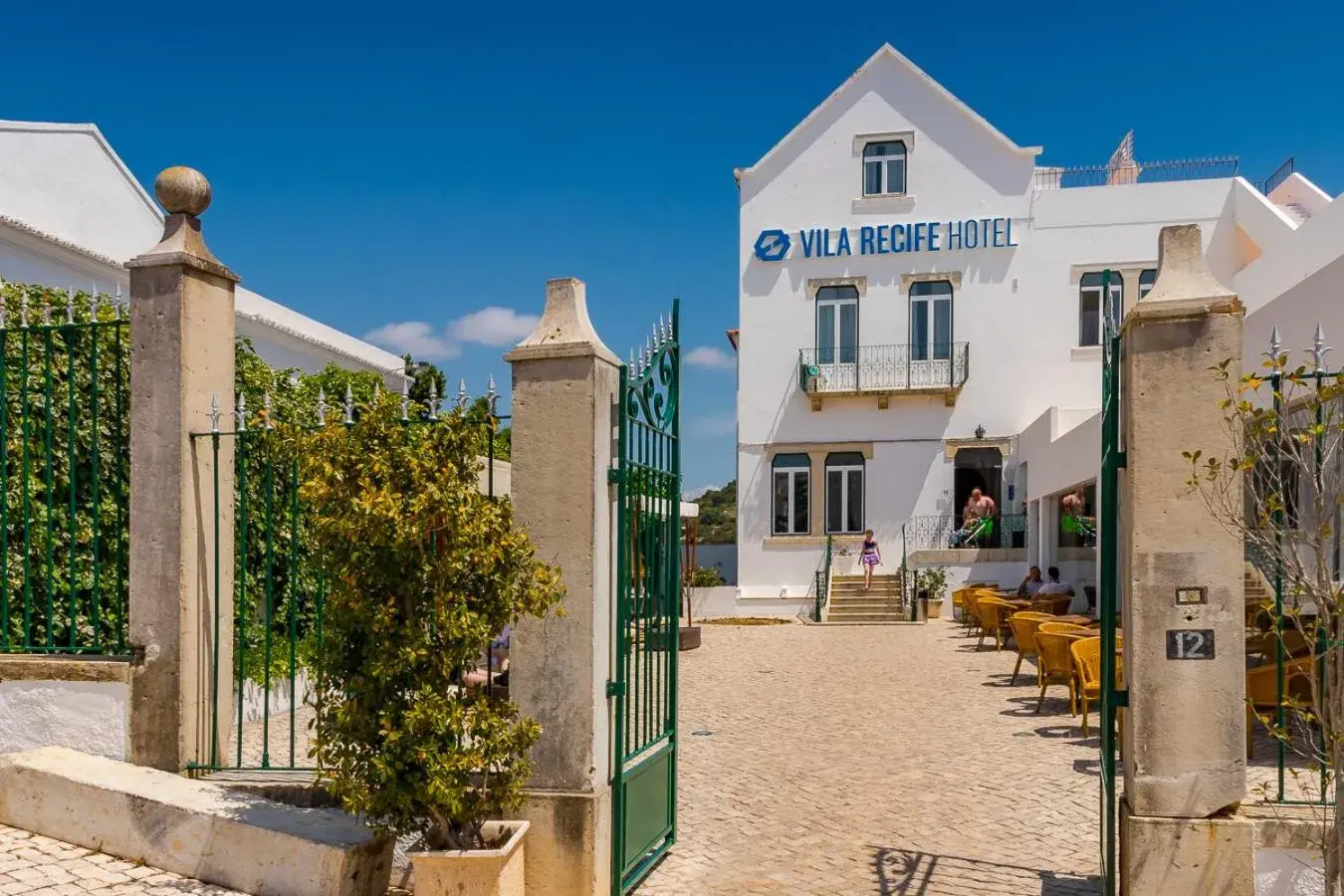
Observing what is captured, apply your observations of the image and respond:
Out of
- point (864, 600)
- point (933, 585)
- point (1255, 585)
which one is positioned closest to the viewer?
point (1255, 585)

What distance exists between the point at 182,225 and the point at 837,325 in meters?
21.2

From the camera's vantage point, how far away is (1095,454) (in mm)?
16031

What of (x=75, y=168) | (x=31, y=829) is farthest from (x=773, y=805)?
(x=75, y=168)

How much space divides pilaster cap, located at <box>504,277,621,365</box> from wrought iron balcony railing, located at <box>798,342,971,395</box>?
2060 centimetres

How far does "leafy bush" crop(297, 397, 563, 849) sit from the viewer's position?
4504 mm

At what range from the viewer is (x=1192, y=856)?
4.51 meters

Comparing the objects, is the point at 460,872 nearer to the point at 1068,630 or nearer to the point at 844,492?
the point at 1068,630

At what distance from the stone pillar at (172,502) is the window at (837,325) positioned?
2101 centimetres

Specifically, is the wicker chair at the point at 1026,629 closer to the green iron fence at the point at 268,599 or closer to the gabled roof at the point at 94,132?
the green iron fence at the point at 268,599

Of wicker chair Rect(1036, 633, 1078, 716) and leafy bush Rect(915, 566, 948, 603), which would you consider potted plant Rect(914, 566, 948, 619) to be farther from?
wicker chair Rect(1036, 633, 1078, 716)

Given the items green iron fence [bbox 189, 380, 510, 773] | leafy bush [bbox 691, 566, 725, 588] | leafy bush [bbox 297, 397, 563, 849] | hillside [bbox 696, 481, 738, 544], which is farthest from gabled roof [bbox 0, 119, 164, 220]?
hillside [bbox 696, 481, 738, 544]

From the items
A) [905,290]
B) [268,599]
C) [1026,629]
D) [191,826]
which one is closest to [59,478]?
[268,599]

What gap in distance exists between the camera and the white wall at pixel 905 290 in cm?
2494

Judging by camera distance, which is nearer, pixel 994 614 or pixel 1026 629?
pixel 1026 629
